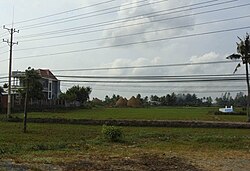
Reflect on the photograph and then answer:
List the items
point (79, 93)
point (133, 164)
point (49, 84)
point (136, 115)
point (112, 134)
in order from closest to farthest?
point (133, 164) < point (112, 134) < point (136, 115) < point (49, 84) < point (79, 93)

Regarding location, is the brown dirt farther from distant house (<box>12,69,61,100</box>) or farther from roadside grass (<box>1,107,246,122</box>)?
distant house (<box>12,69,61,100</box>)

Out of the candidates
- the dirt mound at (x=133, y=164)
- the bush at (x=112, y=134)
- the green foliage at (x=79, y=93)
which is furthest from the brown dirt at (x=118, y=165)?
the green foliage at (x=79, y=93)

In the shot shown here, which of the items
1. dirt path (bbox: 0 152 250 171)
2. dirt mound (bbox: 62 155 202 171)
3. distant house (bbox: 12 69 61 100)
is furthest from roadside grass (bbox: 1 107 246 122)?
dirt mound (bbox: 62 155 202 171)

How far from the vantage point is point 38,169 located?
12.9 meters

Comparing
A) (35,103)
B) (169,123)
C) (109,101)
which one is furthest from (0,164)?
(109,101)

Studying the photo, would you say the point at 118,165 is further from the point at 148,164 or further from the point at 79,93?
the point at 79,93

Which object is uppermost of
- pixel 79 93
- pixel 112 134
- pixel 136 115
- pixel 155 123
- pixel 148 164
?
pixel 79 93

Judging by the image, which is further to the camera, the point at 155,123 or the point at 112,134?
the point at 155,123

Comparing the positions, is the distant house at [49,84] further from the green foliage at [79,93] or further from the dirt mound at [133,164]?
the dirt mound at [133,164]

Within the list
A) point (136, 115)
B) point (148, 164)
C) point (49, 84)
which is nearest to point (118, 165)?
point (148, 164)

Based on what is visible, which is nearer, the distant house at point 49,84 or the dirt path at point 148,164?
the dirt path at point 148,164

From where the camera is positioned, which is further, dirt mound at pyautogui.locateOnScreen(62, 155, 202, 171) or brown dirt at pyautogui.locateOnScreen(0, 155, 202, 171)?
dirt mound at pyautogui.locateOnScreen(62, 155, 202, 171)

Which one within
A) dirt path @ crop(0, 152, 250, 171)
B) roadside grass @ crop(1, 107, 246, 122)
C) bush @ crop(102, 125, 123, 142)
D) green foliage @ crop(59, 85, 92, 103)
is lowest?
dirt path @ crop(0, 152, 250, 171)

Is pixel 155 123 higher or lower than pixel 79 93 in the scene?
lower
